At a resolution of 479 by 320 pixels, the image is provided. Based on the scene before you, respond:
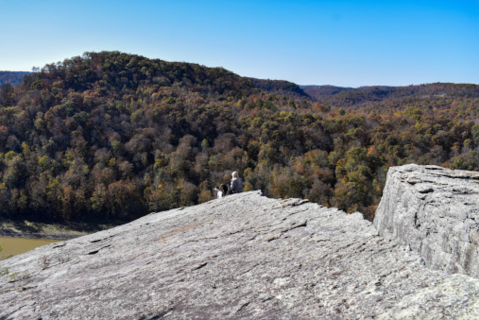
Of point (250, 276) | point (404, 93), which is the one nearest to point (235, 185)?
point (250, 276)

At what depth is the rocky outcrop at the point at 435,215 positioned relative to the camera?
5.16 meters

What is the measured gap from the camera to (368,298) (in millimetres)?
5086

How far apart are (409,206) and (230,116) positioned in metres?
48.7

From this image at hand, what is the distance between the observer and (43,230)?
38688 mm

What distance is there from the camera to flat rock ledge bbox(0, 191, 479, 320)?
5.02 metres

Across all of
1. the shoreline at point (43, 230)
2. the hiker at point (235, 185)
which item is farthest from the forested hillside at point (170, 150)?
the hiker at point (235, 185)

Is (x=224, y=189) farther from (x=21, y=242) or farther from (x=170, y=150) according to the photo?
(x=170, y=150)

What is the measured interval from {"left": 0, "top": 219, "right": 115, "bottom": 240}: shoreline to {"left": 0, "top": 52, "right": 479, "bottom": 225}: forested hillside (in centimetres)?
143

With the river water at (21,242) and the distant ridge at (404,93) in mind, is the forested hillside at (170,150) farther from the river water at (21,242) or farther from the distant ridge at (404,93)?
the distant ridge at (404,93)

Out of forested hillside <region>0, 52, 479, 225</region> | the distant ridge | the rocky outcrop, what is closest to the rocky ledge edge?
the rocky outcrop

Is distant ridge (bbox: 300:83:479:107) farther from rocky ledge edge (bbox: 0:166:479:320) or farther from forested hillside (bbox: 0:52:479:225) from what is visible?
rocky ledge edge (bbox: 0:166:479:320)

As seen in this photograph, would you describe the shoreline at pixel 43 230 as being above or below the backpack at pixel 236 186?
below

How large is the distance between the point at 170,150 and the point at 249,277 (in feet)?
139

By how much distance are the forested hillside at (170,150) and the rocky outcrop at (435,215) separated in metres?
29.6
